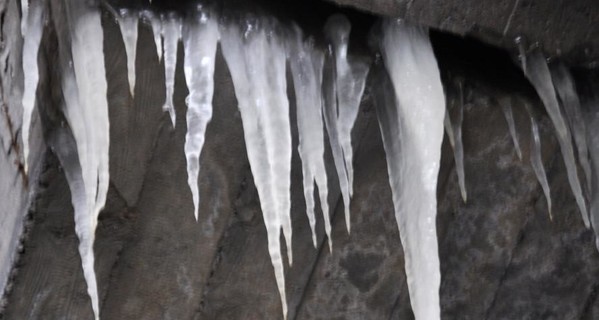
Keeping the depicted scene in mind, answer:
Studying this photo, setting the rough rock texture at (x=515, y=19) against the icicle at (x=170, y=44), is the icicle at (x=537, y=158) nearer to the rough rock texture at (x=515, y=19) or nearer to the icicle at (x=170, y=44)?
the rough rock texture at (x=515, y=19)

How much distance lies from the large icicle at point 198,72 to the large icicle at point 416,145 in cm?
33

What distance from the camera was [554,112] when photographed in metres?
2.31

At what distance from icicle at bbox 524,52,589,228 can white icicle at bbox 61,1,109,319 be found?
81 centimetres

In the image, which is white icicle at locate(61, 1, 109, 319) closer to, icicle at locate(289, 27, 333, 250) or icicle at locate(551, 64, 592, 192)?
icicle at locate(289, 27, 333, 250)

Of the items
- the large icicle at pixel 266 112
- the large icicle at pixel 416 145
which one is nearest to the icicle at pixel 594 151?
the large icicle at pixel 416 145

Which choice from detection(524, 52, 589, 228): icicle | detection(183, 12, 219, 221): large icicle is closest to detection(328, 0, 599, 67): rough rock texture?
detection(524, 52, 589, 228): icicle

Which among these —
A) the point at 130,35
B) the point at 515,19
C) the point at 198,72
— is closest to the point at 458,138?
the point at 515,19

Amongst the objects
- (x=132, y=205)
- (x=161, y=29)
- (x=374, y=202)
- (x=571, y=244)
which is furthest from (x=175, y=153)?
(x=571, y=244)

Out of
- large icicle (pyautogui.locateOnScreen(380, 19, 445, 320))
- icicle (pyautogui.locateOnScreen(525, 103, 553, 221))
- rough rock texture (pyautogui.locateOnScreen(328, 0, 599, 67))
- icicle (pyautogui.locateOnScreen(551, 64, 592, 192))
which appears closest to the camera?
rough rock texture (pyautogui.locateOnScreen(328, 0, 599, 67))

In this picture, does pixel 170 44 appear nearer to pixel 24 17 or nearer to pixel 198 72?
pixel 198 72

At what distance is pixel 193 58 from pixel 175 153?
246 mm

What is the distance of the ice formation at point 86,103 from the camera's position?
2.08 metres

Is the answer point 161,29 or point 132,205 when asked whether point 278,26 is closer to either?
point 161,29

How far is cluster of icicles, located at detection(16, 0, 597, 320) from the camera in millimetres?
2100
